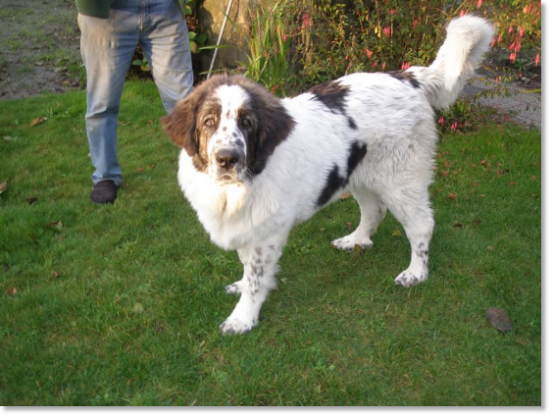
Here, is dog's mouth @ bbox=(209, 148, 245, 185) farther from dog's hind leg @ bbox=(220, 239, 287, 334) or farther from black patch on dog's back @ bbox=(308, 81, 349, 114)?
black patch on dog's back @ bbox=(308, 81, 349, 114)

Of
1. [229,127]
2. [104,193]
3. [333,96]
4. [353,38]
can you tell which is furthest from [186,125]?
[353,38]

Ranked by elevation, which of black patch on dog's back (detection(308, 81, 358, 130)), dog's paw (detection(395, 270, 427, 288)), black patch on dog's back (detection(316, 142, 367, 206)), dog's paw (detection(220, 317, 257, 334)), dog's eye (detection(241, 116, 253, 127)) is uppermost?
dog's eye (detection(241, 116, 253, 127))

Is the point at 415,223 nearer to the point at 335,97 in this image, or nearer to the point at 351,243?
the point at 351,243

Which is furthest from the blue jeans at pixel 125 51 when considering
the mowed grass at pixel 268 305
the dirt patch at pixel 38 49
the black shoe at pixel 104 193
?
the dirt patch at pixel 38 49

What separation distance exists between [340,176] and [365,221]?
85 centimetres

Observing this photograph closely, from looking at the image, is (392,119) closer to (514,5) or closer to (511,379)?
(511,379)

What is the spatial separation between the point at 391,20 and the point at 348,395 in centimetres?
406

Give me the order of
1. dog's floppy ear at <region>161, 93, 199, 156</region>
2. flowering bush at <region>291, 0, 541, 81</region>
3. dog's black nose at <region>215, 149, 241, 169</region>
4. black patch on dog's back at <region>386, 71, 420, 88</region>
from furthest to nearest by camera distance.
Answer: flowering bush at <region>291, 0, 541, 81</region> → black patch on dog's back at <region>386, 71, 420, 88</region> → dog's floppy ear at <region>161, 93, 199, 156</region> → dog's black nose at <region>215, 149, 241, 169</region>

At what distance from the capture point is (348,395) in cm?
261

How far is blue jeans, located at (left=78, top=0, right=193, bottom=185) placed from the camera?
4082mm

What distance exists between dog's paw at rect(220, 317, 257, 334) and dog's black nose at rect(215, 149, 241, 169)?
110cm

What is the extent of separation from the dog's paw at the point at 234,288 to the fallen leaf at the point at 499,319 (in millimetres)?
1712

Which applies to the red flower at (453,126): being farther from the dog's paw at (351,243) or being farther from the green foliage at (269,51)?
the dog's paw at (351,243)

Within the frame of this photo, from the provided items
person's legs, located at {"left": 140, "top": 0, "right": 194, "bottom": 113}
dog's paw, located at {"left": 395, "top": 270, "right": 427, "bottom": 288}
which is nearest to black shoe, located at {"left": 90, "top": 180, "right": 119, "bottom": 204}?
person's legs, located at {"left": 140, "top": 0, "right": 194, "bottom": 113}
